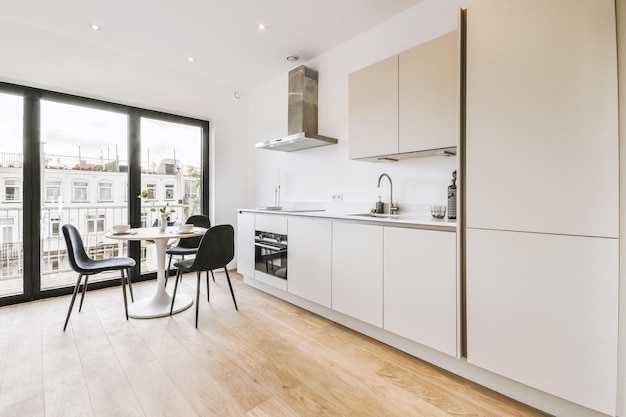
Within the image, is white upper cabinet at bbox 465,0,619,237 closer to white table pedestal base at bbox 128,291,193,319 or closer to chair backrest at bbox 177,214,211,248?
white table pedestal base at bbox 128,291,193,319

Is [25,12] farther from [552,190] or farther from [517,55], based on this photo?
[552,190]

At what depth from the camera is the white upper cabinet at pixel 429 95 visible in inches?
81.4

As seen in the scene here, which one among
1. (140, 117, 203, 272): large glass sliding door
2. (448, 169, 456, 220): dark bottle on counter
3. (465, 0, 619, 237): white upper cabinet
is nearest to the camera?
(465, 0, 619, 237): white upper cabinet

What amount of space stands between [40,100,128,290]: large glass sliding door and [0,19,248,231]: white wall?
0.33 metres

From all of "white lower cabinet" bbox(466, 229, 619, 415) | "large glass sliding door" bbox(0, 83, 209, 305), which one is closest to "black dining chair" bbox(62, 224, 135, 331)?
"large glass sliding door" bbox(0, 83, 209, 305)

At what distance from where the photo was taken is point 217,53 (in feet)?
11.6

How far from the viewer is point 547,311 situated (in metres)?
1.45

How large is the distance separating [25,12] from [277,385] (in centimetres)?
398

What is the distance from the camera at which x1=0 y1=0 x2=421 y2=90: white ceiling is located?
8.58 feet

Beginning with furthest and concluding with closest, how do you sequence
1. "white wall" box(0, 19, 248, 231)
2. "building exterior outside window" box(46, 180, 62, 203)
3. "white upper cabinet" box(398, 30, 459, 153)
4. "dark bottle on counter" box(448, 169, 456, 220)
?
"building exterior outside window" box(46, 180, 62, 203) < "white wall" box(0, 19, 248, 231) < "dark bottle on counter" box(448, 169, 456, 220) < "white upper cabinet" box(398, 30, 459, 153)

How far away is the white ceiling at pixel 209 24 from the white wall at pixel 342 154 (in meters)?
0.16

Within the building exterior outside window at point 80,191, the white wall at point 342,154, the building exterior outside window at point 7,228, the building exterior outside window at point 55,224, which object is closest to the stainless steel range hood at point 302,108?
the white wall at point 342,154

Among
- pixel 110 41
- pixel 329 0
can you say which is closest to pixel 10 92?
pixel 110 41

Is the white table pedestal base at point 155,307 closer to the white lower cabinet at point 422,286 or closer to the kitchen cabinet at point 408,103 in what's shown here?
the white lower cabinet at point 422,286
